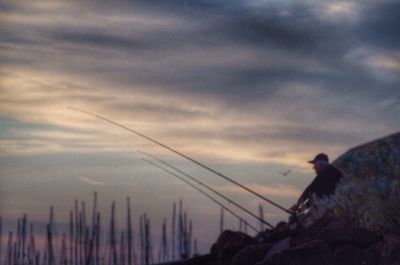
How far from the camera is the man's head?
1258 cm

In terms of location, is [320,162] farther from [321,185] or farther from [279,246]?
[279,246]

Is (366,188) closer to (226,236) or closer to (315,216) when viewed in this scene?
(315,216)

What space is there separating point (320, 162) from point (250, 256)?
3401 millimetres

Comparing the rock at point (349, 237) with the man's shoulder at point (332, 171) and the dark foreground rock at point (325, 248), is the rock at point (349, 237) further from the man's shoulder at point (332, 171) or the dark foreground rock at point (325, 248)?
the man's shoulder at point (332, 171)

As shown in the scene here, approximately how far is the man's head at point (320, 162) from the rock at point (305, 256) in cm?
427

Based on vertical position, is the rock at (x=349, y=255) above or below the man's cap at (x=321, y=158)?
below

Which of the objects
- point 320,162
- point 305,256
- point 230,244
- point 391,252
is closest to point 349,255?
point 391,252

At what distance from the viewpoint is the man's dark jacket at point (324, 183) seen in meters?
11.8

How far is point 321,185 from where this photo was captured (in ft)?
39.4

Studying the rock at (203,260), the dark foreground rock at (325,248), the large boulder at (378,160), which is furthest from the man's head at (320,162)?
the rock at (203,260)

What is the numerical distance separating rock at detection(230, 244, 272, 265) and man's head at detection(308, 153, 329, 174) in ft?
9.29

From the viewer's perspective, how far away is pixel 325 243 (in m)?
8.31

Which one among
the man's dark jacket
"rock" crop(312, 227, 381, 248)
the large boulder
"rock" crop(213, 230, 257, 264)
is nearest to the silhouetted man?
the man's dark jacket

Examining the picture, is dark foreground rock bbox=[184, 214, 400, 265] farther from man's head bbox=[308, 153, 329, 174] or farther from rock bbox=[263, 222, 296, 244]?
man's head bbox=[308, 153, 329, 174]
